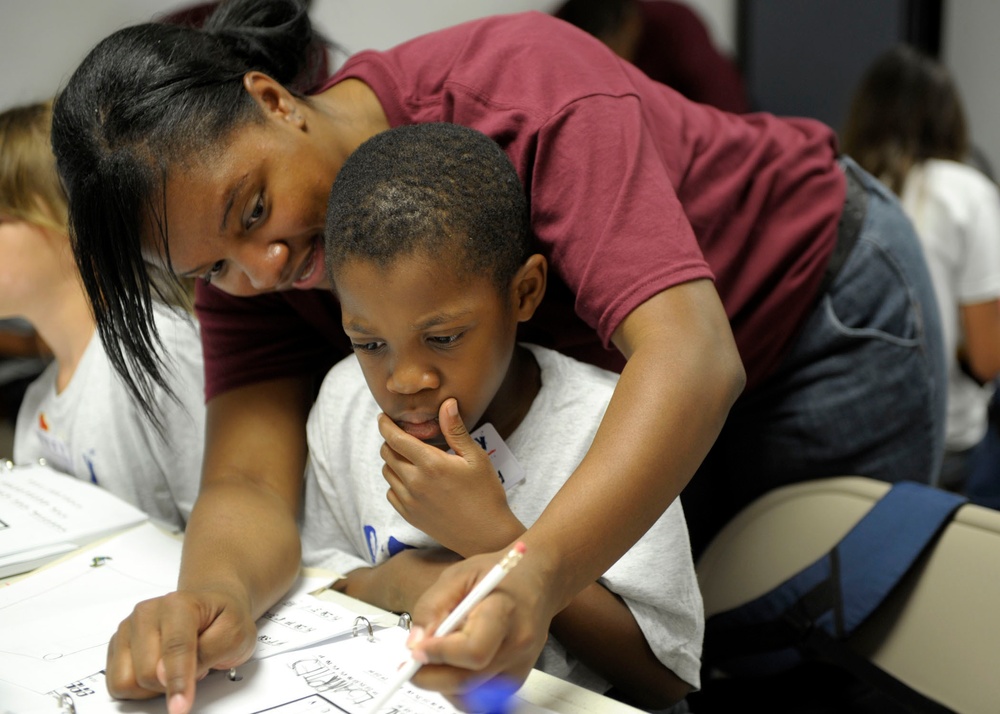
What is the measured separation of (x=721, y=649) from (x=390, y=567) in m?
0.50

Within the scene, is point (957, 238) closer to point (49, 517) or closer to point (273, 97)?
point (273, 97)

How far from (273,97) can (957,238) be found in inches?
70.9

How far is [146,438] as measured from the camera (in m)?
1.44

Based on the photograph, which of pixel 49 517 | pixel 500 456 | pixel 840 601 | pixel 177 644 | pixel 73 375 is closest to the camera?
pixel 177 644

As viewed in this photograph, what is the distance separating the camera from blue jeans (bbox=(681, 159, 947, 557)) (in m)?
1.22

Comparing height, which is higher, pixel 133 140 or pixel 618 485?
pixel 133 140

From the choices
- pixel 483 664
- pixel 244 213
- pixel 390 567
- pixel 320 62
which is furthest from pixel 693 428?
pixel 320 62

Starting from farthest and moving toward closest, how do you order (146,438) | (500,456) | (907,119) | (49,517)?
(907,119)
(146,438)
(49,517)
(500,456)

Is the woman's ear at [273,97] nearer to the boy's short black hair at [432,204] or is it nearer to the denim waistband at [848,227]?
the boy's short black hair at [432,204]

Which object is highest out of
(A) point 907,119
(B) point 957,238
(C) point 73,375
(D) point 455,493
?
(D) point 455,493

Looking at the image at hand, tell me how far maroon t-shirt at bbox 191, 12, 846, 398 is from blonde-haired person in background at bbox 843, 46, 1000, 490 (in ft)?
3.54

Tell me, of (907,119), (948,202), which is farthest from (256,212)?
(907,119)

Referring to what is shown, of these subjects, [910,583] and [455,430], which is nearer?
[455,430]

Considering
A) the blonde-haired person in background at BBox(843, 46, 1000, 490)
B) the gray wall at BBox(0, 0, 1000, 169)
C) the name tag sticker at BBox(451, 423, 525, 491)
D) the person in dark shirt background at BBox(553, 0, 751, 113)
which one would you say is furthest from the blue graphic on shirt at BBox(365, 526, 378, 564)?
the person in dark shirt background at BBox(553, 0, 751, 113)
